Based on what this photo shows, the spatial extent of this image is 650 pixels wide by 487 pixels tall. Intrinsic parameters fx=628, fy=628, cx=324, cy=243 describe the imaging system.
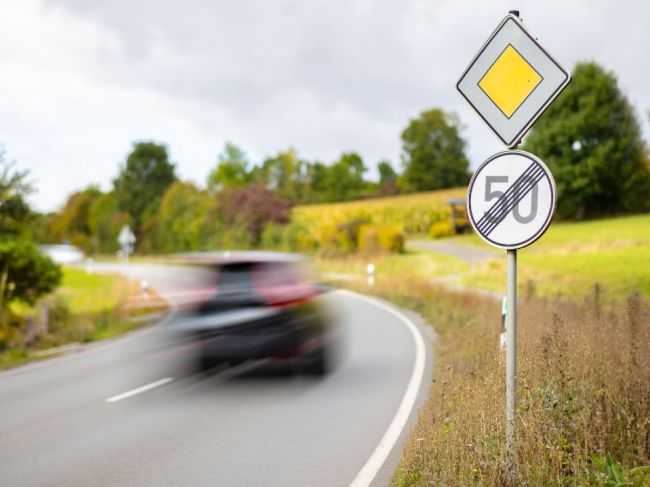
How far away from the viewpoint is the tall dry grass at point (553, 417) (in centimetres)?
423

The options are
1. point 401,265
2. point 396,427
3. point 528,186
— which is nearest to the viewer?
point 528,186

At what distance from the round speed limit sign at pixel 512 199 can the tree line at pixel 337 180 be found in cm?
4357

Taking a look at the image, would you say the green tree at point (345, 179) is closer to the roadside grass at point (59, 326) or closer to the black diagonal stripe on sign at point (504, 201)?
the roadside grass at point (59, 326)

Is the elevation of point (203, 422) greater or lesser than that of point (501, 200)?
lesser

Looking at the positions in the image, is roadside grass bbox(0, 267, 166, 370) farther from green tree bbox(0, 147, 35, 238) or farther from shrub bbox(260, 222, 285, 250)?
shrub bbox(260, 222, 285, 250)

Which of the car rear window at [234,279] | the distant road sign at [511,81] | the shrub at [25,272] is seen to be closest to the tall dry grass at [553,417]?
the distant road sign at [511,81]

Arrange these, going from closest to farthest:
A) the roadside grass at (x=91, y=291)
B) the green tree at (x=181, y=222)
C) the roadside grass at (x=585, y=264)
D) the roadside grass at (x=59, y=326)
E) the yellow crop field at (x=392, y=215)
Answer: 1. the roadside grass at (x=59, y=326)
2. the roadside grass at (x=585, y=264)
3. the roadside grass at (x=91, y=291)
4. the yellow crop field at (x=392, y=215)
5. the green tree at (x=181, y=222)

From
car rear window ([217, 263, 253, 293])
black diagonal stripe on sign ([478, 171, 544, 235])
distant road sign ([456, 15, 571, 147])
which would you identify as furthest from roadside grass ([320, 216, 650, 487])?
car rear window ([217, 263, 253, 293])

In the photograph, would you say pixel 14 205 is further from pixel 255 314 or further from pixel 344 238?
pixel 344 238

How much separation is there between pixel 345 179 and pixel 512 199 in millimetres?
83176

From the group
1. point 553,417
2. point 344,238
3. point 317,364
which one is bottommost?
point 317,364

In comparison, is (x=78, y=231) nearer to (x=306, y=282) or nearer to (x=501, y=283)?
(x=501, y=283)

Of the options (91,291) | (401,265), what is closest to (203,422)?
(91,291)

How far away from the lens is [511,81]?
451 cm
